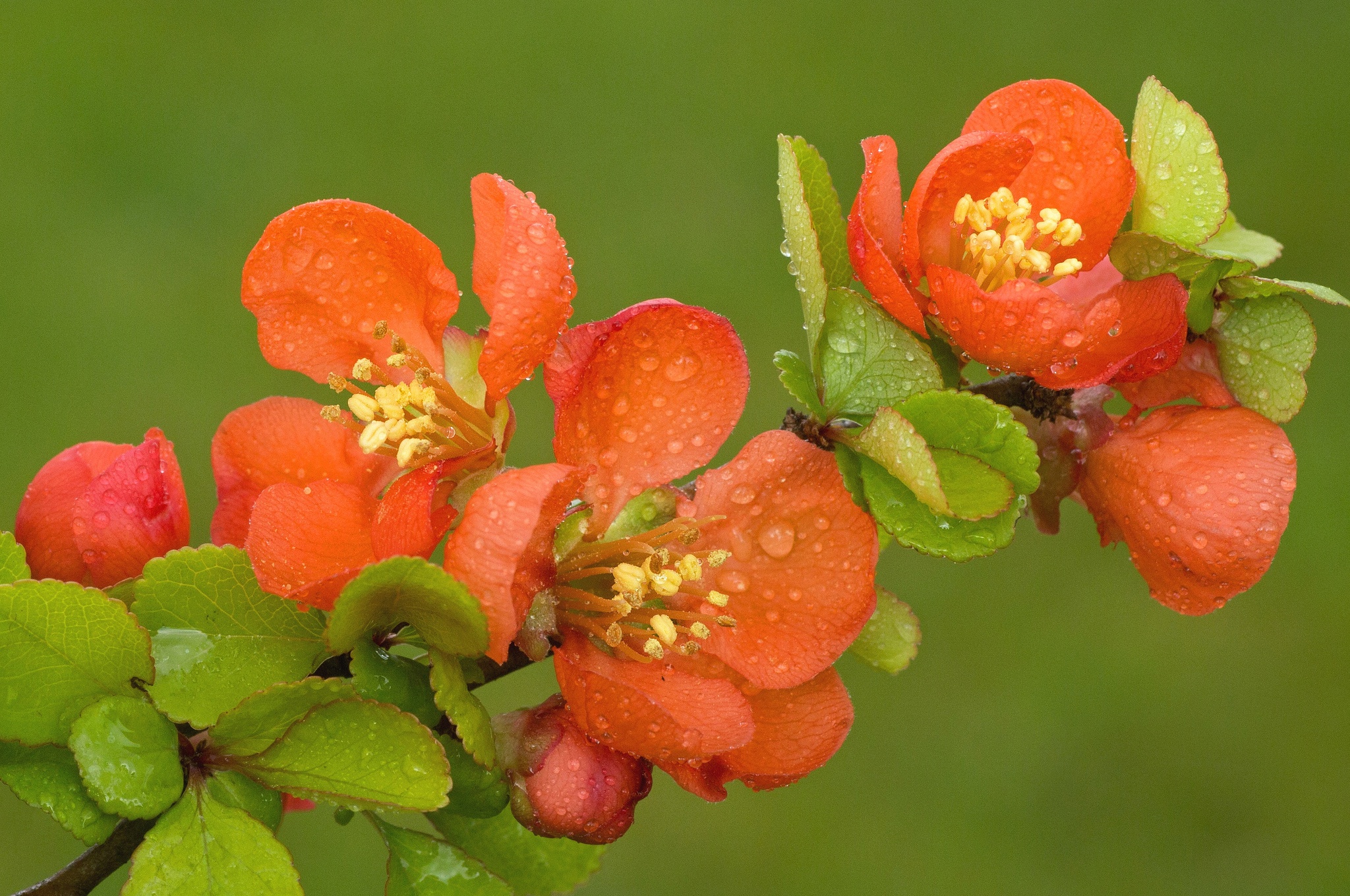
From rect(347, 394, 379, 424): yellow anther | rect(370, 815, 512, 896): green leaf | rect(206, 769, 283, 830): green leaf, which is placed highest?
rect(347, 394, 379, 424): yellow anther

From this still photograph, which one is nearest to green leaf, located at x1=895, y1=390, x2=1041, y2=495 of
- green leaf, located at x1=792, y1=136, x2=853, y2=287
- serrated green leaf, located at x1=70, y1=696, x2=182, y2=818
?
green leaf, located at x1=792, y1=136, x2=853, y2=287

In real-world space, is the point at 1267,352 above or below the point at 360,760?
above

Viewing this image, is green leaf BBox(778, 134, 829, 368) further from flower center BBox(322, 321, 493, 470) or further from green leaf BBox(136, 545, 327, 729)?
green leaf BBox(136, 545, 327, 729)

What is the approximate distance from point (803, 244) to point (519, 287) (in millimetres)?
202

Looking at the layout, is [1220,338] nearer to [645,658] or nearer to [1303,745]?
[645,658]

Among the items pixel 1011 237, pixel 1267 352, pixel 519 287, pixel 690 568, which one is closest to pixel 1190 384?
pixel 1267 352

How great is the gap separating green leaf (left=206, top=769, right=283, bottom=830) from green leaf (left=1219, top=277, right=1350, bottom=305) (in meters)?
0.70

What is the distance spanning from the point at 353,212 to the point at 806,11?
308 centimetres

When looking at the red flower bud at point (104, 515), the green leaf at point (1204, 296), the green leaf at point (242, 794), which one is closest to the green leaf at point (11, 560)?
the red flower bud at point (104, 515)

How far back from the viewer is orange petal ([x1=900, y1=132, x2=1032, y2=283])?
84 cm

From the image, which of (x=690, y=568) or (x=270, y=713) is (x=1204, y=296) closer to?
(x=690, y=568)

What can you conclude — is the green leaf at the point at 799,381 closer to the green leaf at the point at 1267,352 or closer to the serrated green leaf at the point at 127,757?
the green leaf at the point at 1267,352

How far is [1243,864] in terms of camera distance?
2.59 meters

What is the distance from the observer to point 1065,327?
785 millimetres
